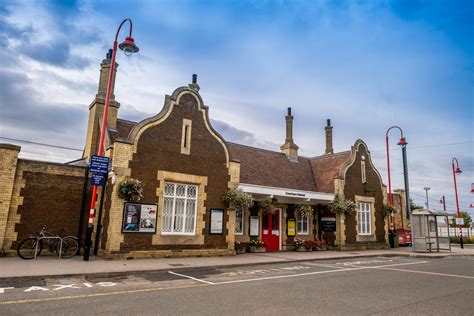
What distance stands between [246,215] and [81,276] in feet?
33.9

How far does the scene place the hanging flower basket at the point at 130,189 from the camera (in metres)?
13.6

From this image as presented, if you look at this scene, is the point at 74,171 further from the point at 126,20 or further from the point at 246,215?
the point at 246,215

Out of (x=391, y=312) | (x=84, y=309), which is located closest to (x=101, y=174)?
(x=84, y=309)

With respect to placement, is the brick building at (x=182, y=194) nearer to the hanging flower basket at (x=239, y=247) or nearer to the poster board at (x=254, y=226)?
the poster board at (x=254, y=226)

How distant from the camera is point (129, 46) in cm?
1310

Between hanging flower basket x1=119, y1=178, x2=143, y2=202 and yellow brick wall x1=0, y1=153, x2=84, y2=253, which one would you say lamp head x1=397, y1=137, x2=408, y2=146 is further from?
yellow brick wall x1=0, y1=153, x2=84, y2=253

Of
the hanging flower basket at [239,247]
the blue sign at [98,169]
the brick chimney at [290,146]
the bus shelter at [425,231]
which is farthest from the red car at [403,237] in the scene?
the blue sign at [98,169]

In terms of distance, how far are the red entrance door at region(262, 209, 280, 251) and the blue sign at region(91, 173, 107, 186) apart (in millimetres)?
9760

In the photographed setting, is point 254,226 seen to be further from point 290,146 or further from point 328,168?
point 290,146

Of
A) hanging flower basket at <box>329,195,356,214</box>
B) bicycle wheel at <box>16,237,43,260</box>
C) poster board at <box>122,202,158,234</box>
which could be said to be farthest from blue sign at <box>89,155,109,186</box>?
hanging flower basket at <box>329,195,356,214</box>

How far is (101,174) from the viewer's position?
12992 mm

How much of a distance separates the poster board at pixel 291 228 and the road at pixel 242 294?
8958mm

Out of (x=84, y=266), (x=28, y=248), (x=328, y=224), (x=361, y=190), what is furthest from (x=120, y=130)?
(x=361, y=190)

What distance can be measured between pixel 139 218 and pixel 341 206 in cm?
1238
